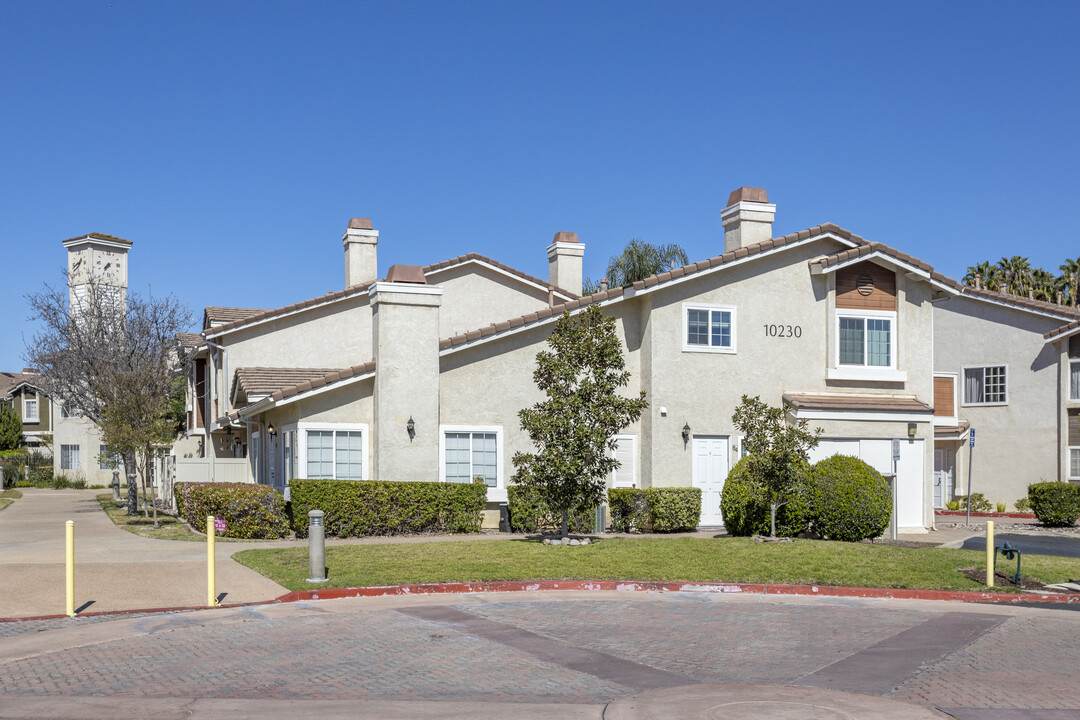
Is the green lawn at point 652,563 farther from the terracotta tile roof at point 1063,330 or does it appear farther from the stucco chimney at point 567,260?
the terracotta tile roof at point 1063,330

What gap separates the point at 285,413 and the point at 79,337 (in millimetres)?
14673

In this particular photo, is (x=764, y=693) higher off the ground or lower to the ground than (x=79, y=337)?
lower

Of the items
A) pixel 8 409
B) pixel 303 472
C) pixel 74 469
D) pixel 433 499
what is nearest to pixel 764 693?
pixel 433 499

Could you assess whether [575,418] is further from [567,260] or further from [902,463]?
[567,260]

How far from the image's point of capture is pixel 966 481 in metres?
37.3

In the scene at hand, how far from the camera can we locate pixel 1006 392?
37312 millimetres

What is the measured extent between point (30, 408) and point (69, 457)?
45.8 ft

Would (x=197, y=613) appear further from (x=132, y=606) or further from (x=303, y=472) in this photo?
(x=303, y=472)

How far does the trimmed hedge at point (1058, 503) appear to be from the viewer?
94.0ft

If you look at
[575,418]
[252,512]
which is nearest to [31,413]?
[252,512]

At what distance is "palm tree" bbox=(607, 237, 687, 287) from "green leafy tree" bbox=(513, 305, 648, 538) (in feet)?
86.5

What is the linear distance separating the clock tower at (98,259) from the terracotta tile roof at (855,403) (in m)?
29.3

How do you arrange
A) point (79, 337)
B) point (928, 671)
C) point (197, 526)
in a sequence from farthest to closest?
point (79, 337) → point (197, 526) → point (928, 671)

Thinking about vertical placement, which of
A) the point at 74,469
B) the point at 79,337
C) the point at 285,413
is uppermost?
the point at 79,337
